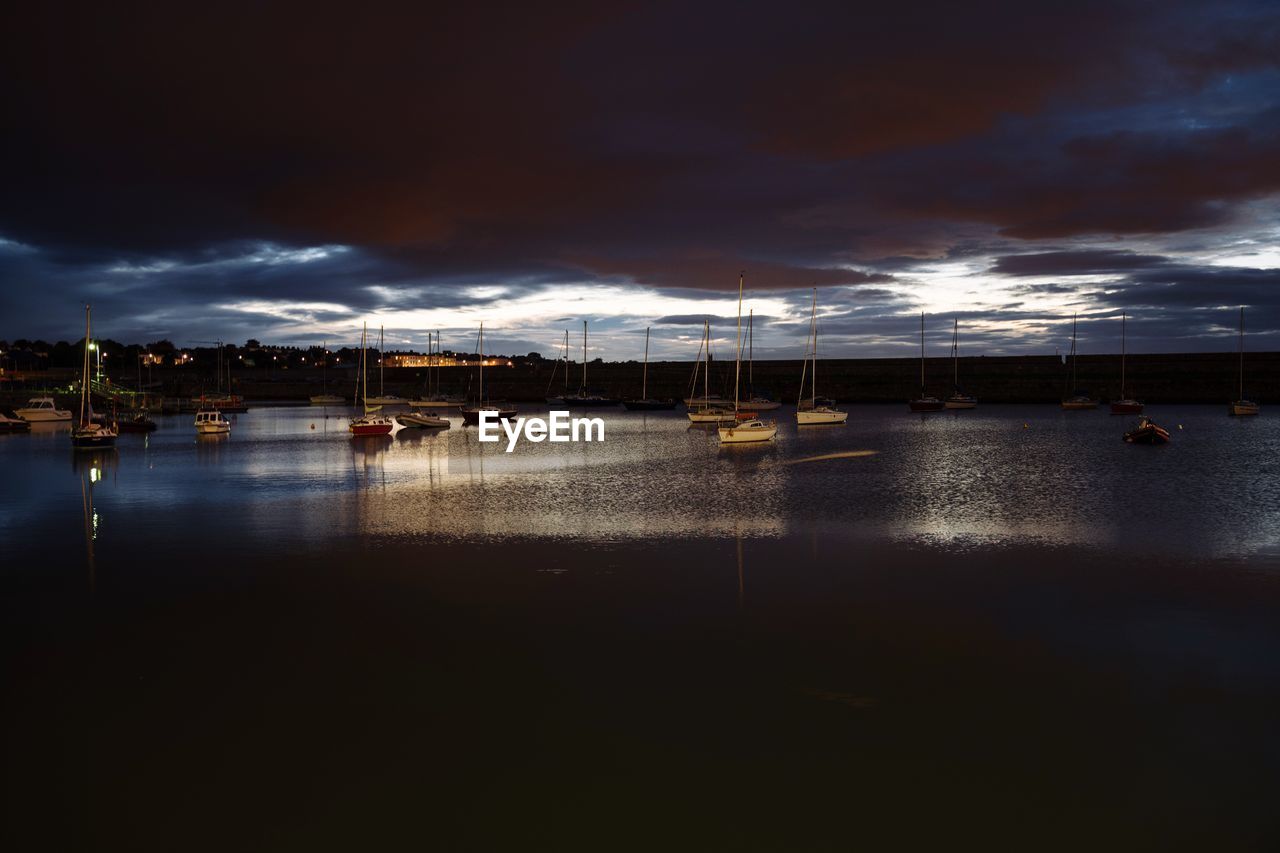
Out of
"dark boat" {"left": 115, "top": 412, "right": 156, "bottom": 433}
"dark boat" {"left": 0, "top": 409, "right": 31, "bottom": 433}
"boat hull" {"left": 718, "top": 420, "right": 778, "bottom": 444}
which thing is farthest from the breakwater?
"boat hull" {"left": 718, "top": 420, "right": 778, "bottom": 444}

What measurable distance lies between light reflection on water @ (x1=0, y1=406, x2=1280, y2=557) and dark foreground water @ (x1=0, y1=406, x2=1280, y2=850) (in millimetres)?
357

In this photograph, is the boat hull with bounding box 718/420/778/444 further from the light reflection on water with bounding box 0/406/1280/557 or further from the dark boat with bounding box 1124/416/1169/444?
the dark boat with bounding box 1124/416/1169/444

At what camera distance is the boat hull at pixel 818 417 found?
7469cm

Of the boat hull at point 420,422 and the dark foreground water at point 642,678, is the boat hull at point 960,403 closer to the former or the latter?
the boat hull at point 420,422

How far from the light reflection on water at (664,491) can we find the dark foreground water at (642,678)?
0.36 m

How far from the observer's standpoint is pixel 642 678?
1122 cm

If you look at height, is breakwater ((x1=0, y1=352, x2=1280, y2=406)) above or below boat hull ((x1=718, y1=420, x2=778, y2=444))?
above

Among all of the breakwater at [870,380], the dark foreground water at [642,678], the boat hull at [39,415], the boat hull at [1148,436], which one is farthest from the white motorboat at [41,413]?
the boat hull at [1148,436]

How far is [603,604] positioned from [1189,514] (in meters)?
19.6

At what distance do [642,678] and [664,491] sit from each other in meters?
19.7

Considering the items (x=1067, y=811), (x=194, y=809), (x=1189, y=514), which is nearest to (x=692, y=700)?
(x=1067, y=811)

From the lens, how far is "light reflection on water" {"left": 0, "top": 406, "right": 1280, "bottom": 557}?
73.5 ft

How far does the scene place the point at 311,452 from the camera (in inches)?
1941

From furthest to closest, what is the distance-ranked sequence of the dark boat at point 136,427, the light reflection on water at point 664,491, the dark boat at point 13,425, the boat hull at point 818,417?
the boat hull at point 818,417 → the dark boat at point 13,425 → the dark boat at point 136,427 → the light reflection on water at point 664,491
